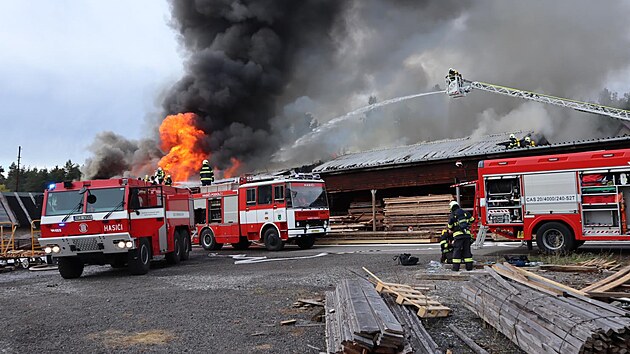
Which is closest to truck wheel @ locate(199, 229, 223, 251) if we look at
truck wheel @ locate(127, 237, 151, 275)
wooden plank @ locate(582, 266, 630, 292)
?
truck wheel @ locate(127, 237, 151, 275)

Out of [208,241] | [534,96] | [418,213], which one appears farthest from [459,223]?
[534,96]

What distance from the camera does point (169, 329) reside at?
20.4 ft

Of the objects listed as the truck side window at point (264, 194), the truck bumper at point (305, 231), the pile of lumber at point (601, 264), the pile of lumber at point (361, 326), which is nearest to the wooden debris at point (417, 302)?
the pile of lumber at point (361, 326)

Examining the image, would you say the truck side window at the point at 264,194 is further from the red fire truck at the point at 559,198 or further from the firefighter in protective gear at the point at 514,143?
the firefighter in protective gear at the point at 514,143

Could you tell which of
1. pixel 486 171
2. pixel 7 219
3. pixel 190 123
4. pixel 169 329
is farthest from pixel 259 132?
pixel 169 329

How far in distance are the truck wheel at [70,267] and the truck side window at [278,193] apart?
6.64 m

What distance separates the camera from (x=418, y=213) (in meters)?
20.9

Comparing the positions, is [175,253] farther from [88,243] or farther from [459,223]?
[459,223]

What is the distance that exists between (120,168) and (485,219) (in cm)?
2209

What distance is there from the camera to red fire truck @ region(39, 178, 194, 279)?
11.4 meters

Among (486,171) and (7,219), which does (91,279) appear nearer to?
(7,219)

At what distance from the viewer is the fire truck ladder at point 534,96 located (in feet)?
70.5

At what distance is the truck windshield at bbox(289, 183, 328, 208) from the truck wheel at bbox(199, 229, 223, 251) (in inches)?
160

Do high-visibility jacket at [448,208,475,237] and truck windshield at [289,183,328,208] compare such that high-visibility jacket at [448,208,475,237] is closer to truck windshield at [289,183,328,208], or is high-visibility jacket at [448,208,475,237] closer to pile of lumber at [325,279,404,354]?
pile of lumber at [325,279,404,354]
